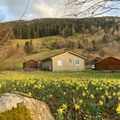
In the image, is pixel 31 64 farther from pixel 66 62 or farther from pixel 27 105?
pixel 27 105

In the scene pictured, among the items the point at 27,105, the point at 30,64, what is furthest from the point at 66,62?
the point at 27,105

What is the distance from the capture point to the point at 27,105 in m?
5.41

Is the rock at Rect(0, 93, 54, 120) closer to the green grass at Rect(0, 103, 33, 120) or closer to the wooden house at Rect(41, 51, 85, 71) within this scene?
the green grass at Rect(0, 103, 33, 120)

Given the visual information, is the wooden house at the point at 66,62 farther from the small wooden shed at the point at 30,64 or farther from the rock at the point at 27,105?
the rock at the point at 27,105

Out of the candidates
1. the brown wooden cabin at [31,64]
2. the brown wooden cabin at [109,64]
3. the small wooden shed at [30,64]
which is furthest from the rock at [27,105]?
the brown wooden cabin at [31,64]

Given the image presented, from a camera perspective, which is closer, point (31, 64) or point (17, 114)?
point (17, 114)

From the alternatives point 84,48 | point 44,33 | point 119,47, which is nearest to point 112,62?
point 119,47

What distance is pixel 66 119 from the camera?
645 cm

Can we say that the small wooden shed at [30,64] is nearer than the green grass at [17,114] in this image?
No

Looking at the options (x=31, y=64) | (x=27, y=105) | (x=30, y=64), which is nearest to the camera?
(x=27, y=105)

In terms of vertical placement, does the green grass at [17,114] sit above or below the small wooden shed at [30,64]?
below

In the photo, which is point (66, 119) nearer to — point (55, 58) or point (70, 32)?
point (55, 58)

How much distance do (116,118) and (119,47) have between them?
11165 centimetres

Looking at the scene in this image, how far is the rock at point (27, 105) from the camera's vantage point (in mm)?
5318
